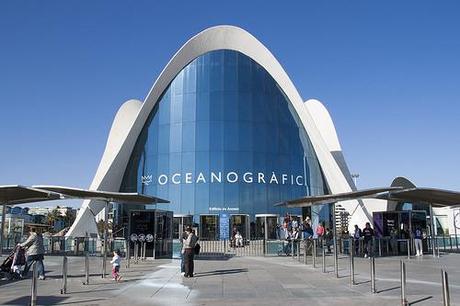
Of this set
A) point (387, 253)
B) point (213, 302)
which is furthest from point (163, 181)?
point (213, 302)

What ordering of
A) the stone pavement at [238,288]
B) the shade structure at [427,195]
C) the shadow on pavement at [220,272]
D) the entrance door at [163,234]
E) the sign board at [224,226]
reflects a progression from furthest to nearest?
the sign board at [224,226]
the entrance door at [163,234]
the shade structure at [427,195]
the shadow on pavement at [220,272]
the stone pavement at [238,288]

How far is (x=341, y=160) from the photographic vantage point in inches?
2279

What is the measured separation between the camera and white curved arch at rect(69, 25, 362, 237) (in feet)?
160

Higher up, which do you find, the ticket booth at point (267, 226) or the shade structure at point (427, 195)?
the shade structure at point (427, 195)

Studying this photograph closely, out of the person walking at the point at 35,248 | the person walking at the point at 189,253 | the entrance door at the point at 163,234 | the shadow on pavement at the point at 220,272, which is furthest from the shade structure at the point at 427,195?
the person walking at the point at 35,248

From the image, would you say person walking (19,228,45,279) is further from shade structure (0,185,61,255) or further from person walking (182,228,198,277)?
person walking (182,228,198,277)

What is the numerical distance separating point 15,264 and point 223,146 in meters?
30.8

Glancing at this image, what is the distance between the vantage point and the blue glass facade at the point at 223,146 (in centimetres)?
4472

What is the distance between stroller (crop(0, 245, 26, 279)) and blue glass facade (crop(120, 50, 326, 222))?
92.2 ft

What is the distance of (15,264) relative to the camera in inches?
625

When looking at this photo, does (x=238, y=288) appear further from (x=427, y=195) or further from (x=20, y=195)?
(x=427, y=195)

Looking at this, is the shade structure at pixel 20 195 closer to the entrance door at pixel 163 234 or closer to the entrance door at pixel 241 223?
the entrance door at pixel 163 234

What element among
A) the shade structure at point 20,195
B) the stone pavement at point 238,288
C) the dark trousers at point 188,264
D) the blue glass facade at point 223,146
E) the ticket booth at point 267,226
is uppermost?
the blue glass facade at point 223,146

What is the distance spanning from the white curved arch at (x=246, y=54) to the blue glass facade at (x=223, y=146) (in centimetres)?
62
